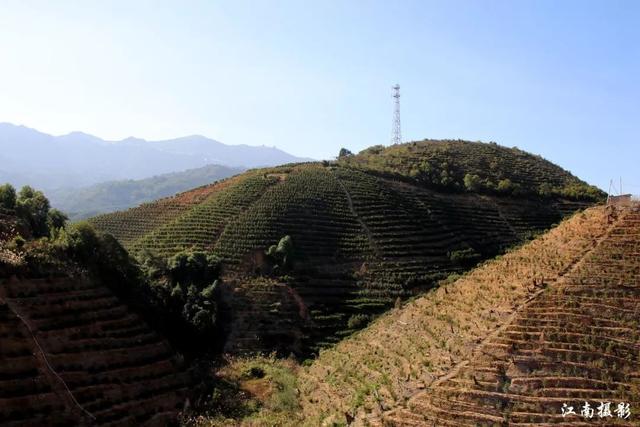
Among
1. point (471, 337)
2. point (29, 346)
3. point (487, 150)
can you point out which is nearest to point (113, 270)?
point (29, 346)

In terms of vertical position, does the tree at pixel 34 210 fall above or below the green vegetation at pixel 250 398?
above

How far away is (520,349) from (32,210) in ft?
102

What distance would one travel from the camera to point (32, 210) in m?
34.0

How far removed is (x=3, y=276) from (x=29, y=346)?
3.70 meters

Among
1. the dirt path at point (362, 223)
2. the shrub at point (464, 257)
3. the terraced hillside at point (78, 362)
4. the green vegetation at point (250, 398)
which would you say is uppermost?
the dirt path at point (362, 223)

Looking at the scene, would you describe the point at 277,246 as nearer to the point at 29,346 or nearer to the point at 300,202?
the point at 300,202

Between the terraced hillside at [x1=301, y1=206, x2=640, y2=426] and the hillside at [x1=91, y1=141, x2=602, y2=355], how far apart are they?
10.8m

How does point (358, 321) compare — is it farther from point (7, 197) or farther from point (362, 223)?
point (7, 197)

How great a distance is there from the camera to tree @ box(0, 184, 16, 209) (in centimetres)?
3266

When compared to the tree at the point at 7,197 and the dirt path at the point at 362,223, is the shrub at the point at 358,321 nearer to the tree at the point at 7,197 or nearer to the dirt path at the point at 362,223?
the dirt path at the point at 362,223

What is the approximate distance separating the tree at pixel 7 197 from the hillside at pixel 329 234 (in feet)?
30.7

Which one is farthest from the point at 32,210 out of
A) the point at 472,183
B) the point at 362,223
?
the point at 472,183

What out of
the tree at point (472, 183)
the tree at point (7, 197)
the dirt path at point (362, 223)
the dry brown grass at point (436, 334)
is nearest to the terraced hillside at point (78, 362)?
the dry brown grass at point (436, 334)

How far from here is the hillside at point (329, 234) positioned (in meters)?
35.7
